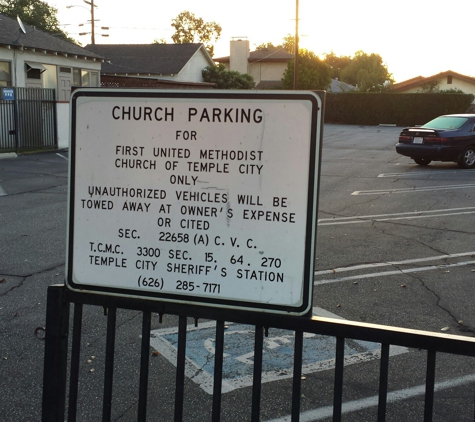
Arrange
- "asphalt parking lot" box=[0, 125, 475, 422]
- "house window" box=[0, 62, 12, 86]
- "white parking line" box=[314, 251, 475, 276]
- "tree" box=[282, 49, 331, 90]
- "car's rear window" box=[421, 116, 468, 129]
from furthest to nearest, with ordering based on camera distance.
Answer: "tree" box=[282, 49, 331, 90] < "house window" box=[0, 62, 12, 86] < "car's rear window" box=[421, 116, 468, 129] < "white parking line" box=[314, 251, 475, 276] < "asphalt parking lot" box=[0, 125, 475, 422]

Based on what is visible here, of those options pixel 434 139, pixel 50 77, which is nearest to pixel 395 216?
pixel 434 139

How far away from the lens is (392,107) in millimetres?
52125

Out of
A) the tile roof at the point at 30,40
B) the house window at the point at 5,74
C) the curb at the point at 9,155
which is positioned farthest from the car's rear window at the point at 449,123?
the house window at the point at 5,74

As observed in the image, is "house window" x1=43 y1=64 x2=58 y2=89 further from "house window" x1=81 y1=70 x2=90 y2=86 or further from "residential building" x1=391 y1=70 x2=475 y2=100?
"residential building" x1=391 y1=70 x2=475 y2=100

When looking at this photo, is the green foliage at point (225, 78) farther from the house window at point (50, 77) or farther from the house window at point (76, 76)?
the house window at point (50, 77)

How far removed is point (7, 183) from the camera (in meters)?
15.0

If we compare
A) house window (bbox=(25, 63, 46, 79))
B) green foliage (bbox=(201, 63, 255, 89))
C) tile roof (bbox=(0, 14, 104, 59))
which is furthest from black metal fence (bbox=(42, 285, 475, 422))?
green foliage (bbox=(201, 63, 255, 89))

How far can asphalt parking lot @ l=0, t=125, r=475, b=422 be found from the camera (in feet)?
13.7

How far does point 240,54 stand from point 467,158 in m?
61.8

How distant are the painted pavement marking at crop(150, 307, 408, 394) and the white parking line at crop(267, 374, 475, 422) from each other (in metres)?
0.53

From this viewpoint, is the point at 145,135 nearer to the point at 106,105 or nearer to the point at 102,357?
the point at 106,105

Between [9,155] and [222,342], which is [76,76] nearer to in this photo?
[9,155]

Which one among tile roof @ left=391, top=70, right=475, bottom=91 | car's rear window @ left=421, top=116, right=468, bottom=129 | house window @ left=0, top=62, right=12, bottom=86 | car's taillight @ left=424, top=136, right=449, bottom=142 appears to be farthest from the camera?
tile roof @ left=391, top=70, right=475, bottom=91

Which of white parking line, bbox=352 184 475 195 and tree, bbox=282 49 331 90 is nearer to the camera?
white parking line, bbox=352 184 475 195
